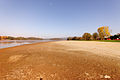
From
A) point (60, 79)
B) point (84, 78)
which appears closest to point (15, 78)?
point (60, 79)

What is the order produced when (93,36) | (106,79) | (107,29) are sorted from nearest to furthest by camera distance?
(106,79)
(107,29)
(93,36)

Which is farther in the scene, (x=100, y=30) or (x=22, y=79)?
(x=100, y=30)

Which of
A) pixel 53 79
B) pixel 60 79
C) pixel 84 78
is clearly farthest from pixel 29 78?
pixel 84 78

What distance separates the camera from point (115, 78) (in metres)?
2.26

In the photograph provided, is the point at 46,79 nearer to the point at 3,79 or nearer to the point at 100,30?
the point at 3,79

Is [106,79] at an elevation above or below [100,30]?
below

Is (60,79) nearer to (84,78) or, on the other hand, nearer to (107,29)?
(84,78)

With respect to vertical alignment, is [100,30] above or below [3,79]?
above

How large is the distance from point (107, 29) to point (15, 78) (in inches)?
2521

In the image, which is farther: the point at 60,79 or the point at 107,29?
the point at 107,29

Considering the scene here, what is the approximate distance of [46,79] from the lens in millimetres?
2271

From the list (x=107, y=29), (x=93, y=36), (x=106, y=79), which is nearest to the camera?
(x=106, y=79)

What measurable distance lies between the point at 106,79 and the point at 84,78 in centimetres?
93

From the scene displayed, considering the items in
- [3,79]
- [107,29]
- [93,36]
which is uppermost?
[107,29]
